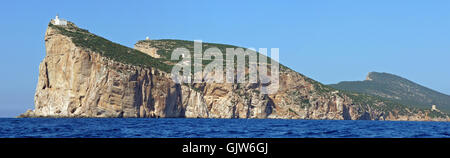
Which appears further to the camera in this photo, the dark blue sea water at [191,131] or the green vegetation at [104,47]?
the green vegetation at [104,47]

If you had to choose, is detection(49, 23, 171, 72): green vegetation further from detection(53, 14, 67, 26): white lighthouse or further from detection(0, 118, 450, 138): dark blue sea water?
detection(0, 118, 450, 138): dark blue sea water

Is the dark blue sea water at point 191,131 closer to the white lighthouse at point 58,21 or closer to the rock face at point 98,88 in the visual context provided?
the rock face at point 98,88

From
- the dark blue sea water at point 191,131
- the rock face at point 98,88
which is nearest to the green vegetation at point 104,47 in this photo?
the rock face at point 98,88

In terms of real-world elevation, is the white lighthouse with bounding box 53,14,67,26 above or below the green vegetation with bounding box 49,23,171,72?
above

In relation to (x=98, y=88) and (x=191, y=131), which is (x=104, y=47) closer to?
(x=98, y=88)

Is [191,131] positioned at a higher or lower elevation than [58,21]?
lower

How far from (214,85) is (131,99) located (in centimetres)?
4465
